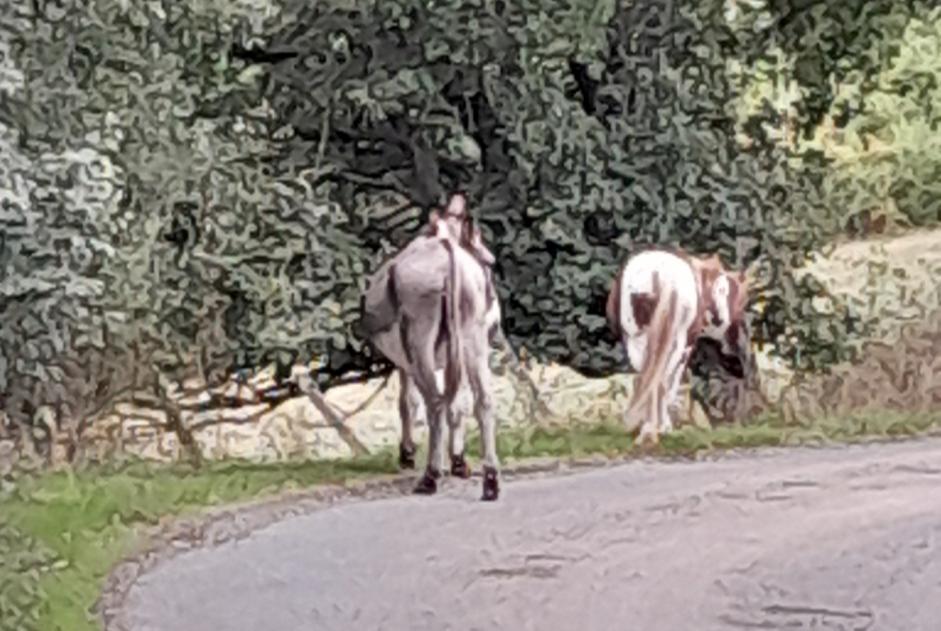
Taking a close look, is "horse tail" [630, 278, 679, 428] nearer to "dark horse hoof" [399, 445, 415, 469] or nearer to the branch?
"dark horse hoof" [399, 445, 415, 469]

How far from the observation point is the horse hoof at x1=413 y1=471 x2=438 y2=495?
13125 mm

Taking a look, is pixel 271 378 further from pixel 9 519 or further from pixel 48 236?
pixel 9 519

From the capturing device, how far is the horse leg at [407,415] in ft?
48.1

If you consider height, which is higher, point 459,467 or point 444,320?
point 444,320

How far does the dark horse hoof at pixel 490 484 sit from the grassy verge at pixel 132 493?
4.22ft

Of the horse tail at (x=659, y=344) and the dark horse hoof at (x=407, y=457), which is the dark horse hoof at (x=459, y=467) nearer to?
the dark horse hoof at (x=407, y=457)

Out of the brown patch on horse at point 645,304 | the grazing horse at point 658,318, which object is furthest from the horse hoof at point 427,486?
the brown patch on horse at point 645,304

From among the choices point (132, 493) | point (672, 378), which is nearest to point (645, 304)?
point (672, 378)

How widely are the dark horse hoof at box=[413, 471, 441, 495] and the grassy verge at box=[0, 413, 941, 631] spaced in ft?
2.64

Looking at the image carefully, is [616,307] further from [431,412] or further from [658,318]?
[431,412]

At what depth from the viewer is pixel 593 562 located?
10.2 meters

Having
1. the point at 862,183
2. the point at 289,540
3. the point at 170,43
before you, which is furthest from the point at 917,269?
the point at 289,540

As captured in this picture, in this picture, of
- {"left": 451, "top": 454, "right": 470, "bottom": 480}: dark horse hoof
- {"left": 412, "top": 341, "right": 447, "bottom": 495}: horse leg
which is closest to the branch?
{"left": 451, "top": 454, "right": 470, "bottom": 480}: dark horse hoof

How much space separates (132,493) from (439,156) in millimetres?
7213
